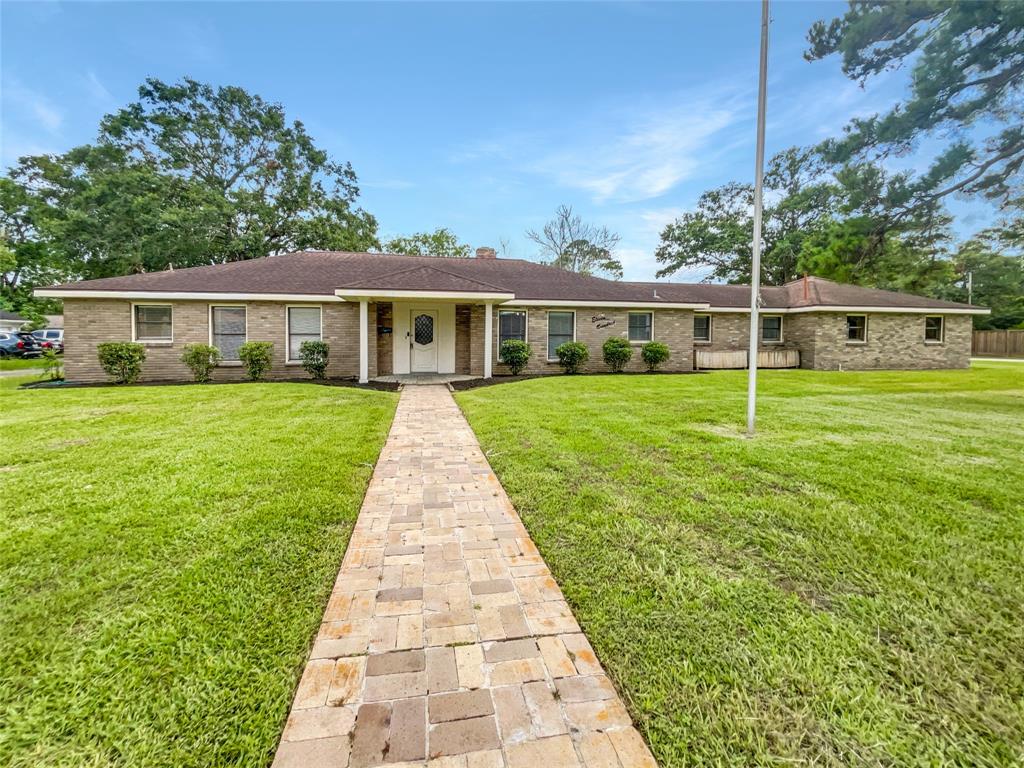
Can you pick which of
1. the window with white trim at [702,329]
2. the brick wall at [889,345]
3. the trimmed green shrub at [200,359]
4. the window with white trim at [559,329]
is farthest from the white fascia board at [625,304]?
the trimmed green shrub at [200,359]

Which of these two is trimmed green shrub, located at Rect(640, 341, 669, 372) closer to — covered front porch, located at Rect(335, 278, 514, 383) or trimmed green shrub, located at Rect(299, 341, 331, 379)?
covered front porch, located at Rect(335, 278, 514, 383)

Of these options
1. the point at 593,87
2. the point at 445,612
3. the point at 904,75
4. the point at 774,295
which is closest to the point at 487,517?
the point at 445,612

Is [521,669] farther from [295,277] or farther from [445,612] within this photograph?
[295,277]

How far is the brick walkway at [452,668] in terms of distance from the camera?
157 cm

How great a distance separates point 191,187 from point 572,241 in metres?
24.1

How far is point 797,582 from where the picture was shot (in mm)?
2613

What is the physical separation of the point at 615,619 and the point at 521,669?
574 millimetres

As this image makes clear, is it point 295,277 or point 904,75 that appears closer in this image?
point 904,75

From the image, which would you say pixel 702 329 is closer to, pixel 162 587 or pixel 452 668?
pixel 452 668

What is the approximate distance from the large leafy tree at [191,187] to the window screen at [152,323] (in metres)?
12.0

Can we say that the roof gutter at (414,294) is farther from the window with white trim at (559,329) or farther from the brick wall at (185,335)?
the window with white trim at (559,329)

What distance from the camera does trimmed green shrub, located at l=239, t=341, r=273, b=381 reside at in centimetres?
1238

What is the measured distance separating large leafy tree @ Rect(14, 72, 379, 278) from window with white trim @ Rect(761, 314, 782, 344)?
22417mm

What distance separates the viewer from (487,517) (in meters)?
3.65
